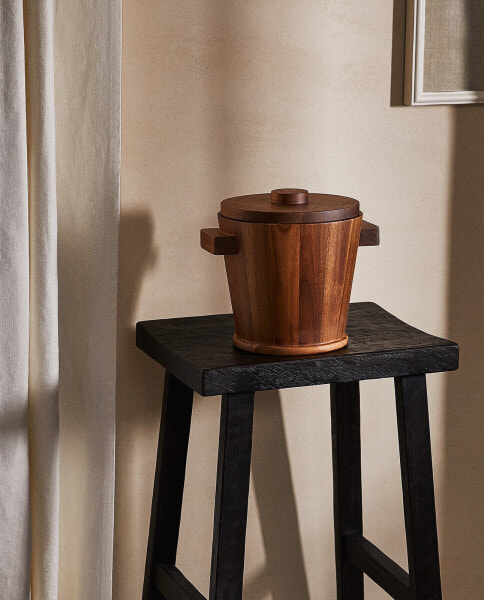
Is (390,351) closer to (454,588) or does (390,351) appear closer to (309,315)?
(309,315)

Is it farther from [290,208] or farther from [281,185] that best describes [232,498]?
[281,185]

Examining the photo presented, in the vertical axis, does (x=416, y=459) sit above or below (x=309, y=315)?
below

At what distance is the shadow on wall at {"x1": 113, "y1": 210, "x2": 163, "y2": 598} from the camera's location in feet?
4.68

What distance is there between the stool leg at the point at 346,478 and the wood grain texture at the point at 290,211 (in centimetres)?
37

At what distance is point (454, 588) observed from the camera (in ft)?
5.81

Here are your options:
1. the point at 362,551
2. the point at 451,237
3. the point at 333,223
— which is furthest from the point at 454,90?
the point at 362,551

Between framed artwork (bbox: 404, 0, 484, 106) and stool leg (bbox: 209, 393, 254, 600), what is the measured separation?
667 mm

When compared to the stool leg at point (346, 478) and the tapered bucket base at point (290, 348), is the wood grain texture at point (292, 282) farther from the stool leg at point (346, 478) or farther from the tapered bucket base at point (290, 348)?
the stool leg at point (346, 478)

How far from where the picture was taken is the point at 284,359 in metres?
1.19

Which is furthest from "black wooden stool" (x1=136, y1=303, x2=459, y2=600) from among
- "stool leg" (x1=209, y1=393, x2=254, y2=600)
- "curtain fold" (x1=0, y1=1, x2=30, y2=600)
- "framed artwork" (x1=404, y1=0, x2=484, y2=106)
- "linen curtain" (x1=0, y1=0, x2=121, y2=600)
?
"framed artwork" (x1=404, y1=0, x2=484, y2=106)

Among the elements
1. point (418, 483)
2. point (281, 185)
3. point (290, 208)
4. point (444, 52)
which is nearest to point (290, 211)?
point (290, 208)

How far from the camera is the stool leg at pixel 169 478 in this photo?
1389mm

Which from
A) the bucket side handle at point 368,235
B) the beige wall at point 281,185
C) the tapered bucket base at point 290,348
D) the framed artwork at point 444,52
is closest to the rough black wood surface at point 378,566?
the beige wall at point 281,185

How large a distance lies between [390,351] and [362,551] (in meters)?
0.46
